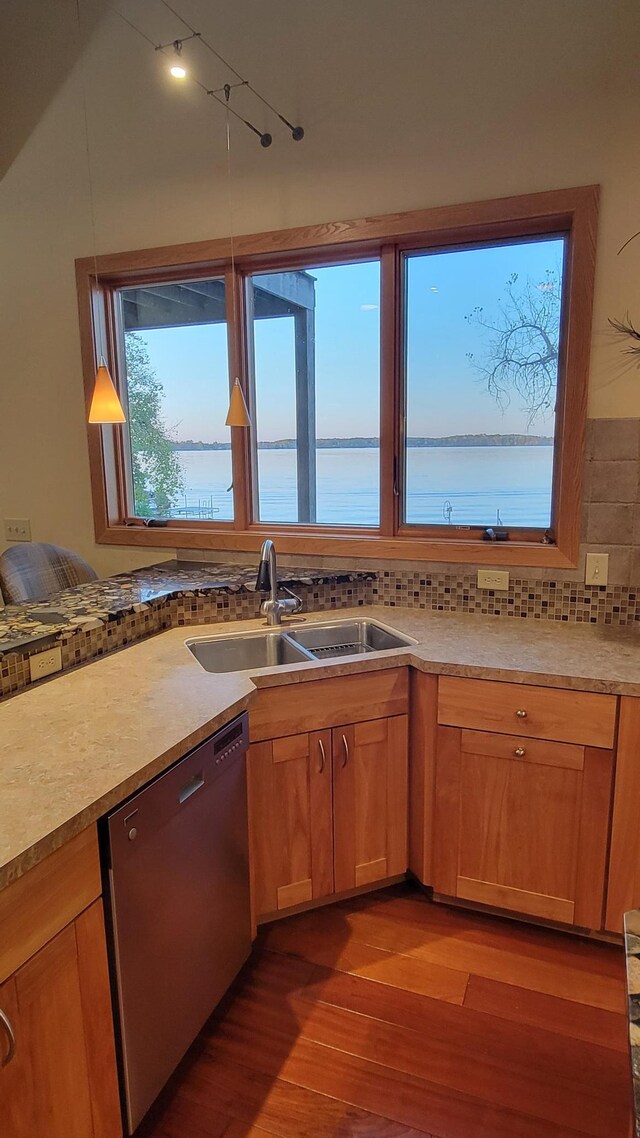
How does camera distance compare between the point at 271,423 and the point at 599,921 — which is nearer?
the point at 599,921

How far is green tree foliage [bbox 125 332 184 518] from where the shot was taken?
10.6ft

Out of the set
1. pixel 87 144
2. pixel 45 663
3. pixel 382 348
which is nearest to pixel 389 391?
pixel 382 348

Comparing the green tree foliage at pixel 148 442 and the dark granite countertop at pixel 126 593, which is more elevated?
the green tree foliage at pixel 148 442

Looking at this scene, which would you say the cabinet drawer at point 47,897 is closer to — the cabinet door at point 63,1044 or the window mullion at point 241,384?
the cabinet door at point 63,1044

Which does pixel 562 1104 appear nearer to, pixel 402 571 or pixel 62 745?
pixel 62 745

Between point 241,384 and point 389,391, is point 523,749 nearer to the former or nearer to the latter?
point 389,391

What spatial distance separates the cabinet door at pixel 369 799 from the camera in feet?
6.79

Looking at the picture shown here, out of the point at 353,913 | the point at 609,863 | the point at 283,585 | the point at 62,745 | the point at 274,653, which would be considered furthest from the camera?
the point at 283,585

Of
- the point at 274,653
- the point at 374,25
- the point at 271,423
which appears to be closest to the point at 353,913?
the point at 274,653

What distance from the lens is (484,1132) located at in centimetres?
145

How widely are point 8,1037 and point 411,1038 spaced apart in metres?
1.12

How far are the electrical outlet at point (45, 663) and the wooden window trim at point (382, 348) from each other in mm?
1235

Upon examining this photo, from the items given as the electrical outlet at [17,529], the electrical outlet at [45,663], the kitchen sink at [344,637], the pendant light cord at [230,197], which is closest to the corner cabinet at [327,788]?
the kitchen sink at [344,637]

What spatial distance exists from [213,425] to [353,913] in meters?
2.18
